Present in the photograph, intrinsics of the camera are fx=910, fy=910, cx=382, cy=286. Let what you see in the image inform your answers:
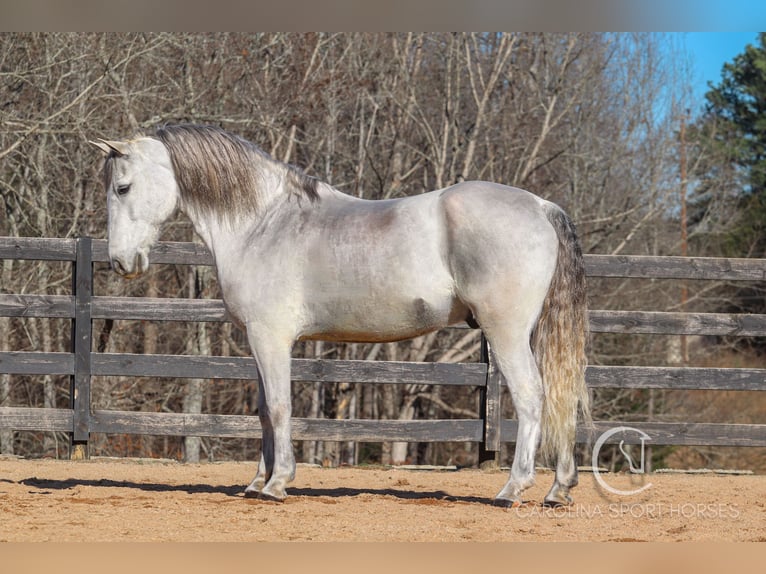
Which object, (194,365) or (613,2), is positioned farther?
(194,365)

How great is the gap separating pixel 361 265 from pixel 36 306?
142 inches

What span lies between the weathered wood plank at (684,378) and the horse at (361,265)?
92.9 inches

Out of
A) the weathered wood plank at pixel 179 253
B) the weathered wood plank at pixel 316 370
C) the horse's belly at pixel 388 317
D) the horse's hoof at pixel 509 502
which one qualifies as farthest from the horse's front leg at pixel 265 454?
the weathered wood plank at pixel 179 253

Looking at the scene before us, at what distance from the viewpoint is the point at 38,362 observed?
7.34 metres

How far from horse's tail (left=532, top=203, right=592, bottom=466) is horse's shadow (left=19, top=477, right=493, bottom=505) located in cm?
77

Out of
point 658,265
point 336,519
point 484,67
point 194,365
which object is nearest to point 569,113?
point 484,67

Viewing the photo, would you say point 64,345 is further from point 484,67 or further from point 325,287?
point 325,287

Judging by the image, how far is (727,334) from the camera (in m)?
7.37

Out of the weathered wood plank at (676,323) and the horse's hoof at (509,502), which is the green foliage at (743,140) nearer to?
the weathered wood plank at (676,323)

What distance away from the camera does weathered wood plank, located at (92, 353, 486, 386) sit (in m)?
7.24

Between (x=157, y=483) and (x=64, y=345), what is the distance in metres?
8.33

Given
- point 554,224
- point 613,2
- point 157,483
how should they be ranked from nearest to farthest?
point 613,2 → point 554,224 → point 157,483

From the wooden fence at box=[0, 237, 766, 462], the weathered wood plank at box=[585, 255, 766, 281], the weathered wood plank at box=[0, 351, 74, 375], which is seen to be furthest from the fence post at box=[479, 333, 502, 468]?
the weathered wood plank at box=[0, 351, 74, 375]

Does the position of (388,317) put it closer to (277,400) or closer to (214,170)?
(277,400)
